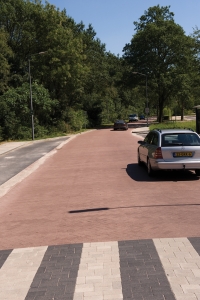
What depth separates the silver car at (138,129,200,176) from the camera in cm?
1116

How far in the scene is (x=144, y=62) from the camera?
189 feet

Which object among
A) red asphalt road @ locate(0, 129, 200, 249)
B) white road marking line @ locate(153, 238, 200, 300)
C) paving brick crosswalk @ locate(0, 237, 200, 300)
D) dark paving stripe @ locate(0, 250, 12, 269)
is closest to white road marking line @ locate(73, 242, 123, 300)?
paving brick crosswalk @ locate(0, 237, 200, 300)

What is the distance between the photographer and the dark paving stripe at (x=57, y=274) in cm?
413

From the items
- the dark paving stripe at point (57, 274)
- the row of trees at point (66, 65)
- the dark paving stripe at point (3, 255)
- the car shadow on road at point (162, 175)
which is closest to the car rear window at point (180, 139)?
the car shadow on road at point (162, 175)

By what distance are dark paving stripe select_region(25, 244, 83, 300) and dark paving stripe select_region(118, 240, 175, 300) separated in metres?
0.61

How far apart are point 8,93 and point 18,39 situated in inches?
469

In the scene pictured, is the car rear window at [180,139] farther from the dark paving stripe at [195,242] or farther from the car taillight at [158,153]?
the dark paving stripe at [195,242]

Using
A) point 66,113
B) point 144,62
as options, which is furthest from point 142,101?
point 66,113

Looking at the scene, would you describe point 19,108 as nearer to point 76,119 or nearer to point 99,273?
point 76,119

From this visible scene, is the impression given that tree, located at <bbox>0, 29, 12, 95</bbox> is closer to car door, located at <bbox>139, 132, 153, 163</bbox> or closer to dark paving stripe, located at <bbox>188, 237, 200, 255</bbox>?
car door, located at <bbox>139, 132, 153, 163</bbox>

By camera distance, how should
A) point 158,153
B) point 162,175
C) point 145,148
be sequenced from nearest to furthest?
point 158,153
point 162,175
point 145,148

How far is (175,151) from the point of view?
11.2 metres

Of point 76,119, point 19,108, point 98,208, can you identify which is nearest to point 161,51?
point 76,119

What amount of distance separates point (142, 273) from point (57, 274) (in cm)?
104
